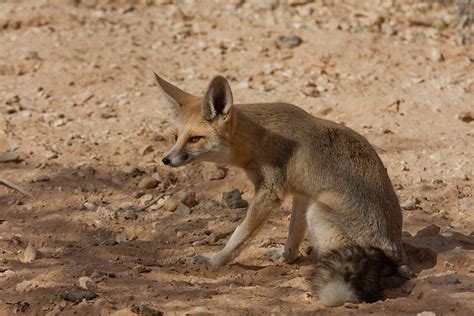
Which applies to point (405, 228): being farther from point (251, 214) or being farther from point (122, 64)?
point (122, 64)

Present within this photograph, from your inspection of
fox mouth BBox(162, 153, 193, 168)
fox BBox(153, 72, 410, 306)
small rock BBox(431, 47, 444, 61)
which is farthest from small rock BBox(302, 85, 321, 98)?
fox mouth BBox(162, 153, 193, 168)

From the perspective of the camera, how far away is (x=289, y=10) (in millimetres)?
12320

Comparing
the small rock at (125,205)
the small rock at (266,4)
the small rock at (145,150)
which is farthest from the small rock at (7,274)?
the small rock at (266,4)

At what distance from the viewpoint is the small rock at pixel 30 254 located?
21.4ft

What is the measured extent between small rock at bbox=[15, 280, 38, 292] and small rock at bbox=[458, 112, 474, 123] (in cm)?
585

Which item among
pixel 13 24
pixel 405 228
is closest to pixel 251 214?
pixel 405 228

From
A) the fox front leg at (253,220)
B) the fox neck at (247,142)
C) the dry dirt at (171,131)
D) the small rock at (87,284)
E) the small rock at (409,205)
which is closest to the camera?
the small rock at (87,284)

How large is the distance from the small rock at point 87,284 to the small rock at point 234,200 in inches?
84.5

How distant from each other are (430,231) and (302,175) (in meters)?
1.36

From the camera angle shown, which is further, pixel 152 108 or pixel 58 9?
pixel 58 9

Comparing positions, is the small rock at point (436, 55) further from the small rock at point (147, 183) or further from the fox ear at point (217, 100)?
the fox ear at point (217, 100)

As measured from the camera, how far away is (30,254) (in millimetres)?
6547

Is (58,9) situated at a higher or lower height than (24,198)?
higher

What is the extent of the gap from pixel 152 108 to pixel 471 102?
4.02m
